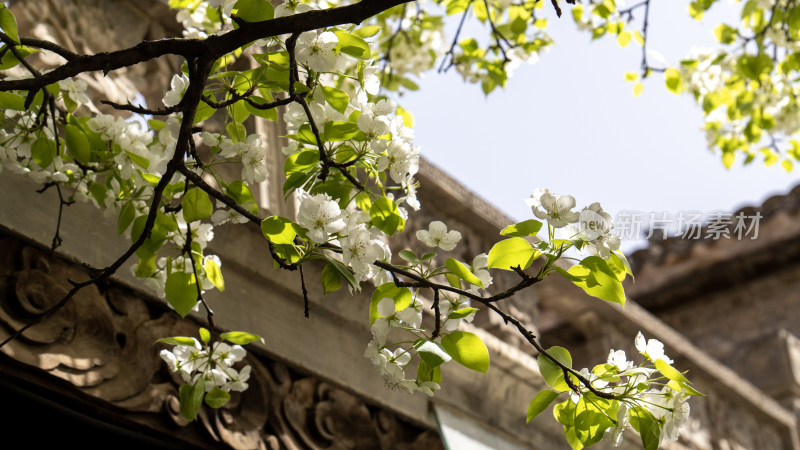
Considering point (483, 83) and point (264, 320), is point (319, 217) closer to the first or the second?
point (264, 320)

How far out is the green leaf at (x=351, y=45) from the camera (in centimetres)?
160

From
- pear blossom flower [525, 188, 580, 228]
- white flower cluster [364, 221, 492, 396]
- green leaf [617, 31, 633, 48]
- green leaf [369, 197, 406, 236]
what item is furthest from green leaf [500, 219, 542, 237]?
green leaf [617, 31, 633, 48]

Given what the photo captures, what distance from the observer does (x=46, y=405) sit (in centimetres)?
208

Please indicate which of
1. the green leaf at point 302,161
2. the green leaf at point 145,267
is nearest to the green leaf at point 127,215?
the green leaf at point 145,267

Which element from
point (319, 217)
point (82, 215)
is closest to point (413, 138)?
point (319, 217)

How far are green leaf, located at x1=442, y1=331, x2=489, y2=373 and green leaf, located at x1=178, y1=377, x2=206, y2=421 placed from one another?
584mm

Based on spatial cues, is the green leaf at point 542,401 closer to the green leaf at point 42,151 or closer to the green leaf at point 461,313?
the green leaf at point 461,313

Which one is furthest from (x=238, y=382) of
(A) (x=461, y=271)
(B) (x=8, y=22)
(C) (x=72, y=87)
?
(B) (x=8, y=22)

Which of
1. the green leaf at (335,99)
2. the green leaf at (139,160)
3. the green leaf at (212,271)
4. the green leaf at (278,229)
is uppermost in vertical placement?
the green leaf at (335,99)

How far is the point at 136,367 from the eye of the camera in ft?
7.28

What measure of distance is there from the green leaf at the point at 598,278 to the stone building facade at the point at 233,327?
3.88ft

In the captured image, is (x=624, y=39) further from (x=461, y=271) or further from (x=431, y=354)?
(x=431, y=354)

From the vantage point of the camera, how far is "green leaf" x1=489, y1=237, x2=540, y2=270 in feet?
5.13

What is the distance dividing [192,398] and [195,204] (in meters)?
0.42
